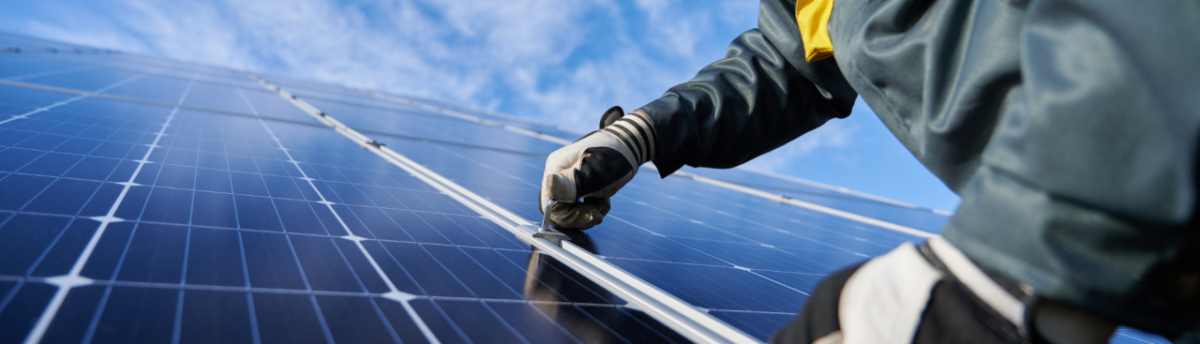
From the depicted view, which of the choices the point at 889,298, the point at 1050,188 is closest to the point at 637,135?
the point at 889,298

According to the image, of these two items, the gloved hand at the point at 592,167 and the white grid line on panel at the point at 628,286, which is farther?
the gloved hand at the point at 592,167

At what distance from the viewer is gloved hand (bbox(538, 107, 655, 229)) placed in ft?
6.69

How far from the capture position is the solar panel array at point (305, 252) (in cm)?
96

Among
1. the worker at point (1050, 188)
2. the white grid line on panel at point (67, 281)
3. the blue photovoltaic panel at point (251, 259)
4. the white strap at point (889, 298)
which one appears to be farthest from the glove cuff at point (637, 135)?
the white grid line on panel at point (67, 281)

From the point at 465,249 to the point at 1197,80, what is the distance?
138 centimetres

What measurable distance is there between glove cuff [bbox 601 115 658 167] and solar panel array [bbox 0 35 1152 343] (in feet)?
1.06

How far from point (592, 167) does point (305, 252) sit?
93 cm

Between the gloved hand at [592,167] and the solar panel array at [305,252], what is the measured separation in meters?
0.09

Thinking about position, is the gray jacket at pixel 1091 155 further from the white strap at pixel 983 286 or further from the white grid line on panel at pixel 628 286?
the white grid line on panel at pixel 628 286

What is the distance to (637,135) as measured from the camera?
2.08m

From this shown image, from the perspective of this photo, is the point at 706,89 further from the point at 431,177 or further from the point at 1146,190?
the point at 1146,190

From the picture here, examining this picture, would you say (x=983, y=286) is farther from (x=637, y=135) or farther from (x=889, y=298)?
(x=637, y=135)

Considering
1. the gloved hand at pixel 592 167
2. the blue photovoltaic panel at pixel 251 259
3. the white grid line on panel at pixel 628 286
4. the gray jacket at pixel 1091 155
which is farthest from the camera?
the gloved hand at pixel 592 167

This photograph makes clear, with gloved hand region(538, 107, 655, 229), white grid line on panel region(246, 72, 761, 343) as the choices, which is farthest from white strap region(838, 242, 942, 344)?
gloved hand region(538, 107, 655, 229)
